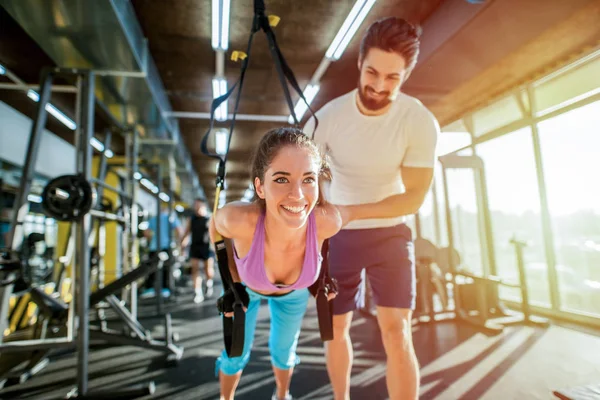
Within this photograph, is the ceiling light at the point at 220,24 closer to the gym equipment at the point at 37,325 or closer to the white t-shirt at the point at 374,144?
the white t-shirt at the point at 374,144

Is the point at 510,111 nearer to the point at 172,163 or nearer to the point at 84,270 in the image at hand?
the point at 84,270

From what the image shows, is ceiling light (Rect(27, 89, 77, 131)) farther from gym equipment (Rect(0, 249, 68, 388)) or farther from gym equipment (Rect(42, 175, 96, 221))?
gym equipment (Rect(42, 175, 96, 221))

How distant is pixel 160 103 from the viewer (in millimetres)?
3295

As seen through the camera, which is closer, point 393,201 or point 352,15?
point 393,201

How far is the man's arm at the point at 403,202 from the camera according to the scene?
1.04 metres

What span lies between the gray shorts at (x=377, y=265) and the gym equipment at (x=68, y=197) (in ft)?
4.63

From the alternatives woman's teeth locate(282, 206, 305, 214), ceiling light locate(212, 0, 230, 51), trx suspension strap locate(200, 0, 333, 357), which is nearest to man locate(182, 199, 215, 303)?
ceiling light locate(212, 0, 230, 51)

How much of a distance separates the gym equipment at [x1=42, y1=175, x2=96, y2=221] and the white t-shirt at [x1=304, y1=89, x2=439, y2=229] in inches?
52.4

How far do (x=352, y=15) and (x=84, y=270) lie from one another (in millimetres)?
2056

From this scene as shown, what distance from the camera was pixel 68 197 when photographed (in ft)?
5.89

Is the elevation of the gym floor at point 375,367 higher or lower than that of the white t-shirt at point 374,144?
lower

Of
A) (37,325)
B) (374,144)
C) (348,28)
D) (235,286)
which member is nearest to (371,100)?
(374,144)

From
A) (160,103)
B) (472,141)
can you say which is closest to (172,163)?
(160,103)

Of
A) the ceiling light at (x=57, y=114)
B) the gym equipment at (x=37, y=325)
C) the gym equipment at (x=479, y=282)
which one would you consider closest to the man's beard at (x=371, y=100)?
the gym equipment at (x=37, y=325)
